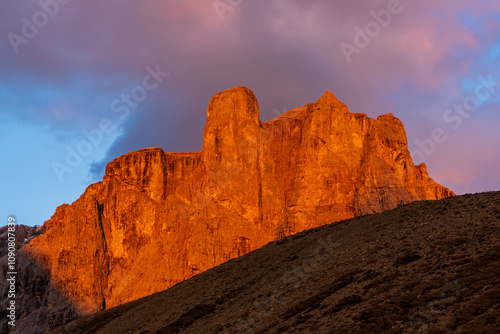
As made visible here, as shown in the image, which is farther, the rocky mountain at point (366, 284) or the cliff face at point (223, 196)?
the cliff face at point (223, 196)

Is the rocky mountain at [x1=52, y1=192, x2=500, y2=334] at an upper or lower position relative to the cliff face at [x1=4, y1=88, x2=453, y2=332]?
lower

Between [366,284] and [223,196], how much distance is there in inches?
4549

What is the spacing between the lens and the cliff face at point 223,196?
14950 cm

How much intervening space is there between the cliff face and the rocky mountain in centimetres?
8025

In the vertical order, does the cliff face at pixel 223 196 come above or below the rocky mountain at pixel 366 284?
above

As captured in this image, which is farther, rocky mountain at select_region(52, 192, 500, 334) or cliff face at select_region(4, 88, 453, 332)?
cliff face at select_region(4, 88, 453, 332)

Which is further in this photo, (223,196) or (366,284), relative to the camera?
(223,196)

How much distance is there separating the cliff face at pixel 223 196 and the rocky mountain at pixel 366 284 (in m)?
80.3

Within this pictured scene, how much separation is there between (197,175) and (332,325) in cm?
13984

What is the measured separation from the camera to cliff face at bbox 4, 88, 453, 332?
149500 millimetres

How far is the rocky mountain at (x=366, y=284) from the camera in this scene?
27391 mm

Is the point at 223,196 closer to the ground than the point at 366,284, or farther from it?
farther from it

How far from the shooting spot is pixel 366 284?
120 feet

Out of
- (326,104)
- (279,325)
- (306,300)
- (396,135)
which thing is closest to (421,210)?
(306,300)
